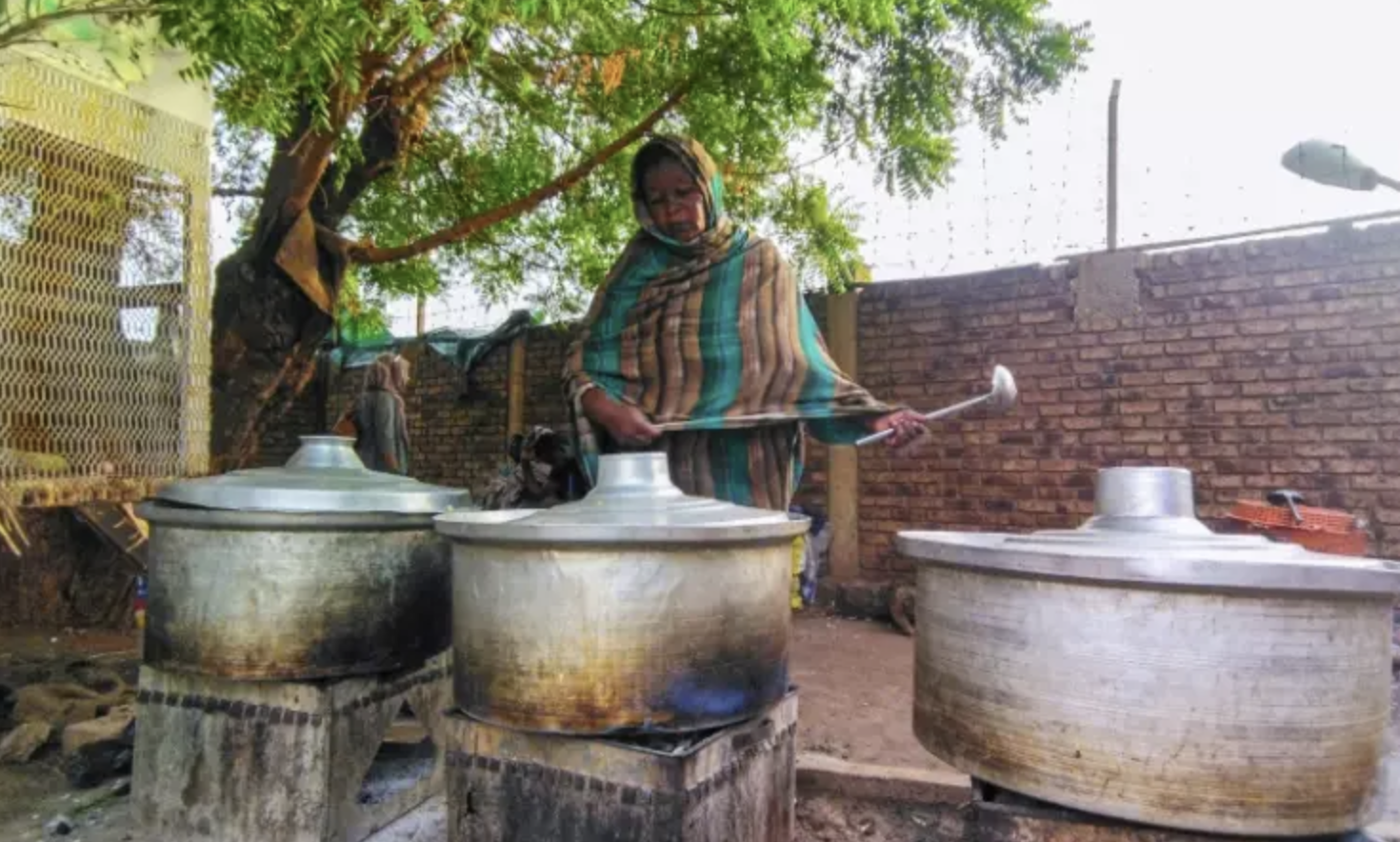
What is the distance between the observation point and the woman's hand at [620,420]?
234 centimetres

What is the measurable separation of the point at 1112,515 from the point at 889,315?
4.25 m

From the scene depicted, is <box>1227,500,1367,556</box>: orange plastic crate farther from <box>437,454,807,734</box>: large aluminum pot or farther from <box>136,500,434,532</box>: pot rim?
<box>136,500,434,532</box>: pot rim

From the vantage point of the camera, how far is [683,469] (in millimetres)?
2447

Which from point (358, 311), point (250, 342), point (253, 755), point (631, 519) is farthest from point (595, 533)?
point (358, 311)

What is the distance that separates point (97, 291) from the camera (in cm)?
289

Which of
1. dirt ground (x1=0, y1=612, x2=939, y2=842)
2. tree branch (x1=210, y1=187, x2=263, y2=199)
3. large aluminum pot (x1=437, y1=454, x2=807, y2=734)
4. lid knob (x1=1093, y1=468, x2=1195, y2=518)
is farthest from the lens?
tree branch (x1=210, y1=187, x2=263, y2=199)

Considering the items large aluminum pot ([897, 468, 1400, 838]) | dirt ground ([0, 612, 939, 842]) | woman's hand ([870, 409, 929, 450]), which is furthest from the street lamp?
large aluminum pot ([897, 468, 1400, 838])

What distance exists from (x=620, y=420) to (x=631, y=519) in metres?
0.82

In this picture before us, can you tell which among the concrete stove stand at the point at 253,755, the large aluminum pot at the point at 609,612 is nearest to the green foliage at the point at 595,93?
the large aluminum pot at the point at 609,612

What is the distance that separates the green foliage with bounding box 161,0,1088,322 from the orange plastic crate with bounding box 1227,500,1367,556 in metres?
2.21

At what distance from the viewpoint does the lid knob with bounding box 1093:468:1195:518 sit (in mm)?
1409

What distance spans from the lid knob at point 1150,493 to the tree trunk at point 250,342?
4128mm

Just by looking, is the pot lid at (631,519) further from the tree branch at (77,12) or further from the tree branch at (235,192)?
the tree branch at (235,192)

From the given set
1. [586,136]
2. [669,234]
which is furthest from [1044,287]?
[669,234]
